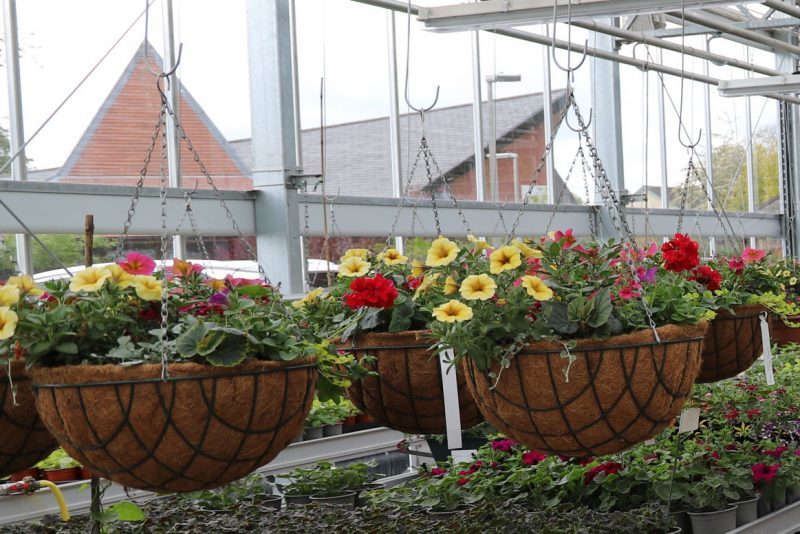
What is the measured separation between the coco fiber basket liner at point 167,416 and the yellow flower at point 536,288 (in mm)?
460

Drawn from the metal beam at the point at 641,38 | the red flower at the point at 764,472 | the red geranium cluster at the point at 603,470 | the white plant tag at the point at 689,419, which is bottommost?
the red flower at the point at 764,472

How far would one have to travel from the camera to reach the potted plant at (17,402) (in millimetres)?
1770

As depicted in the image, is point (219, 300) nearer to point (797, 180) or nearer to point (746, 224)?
point (746, 224)

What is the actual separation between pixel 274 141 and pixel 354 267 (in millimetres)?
3983

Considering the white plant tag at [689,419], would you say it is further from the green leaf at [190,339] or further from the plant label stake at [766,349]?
the green leaf at [190,339]

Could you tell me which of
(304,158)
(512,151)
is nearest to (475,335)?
(304,158)

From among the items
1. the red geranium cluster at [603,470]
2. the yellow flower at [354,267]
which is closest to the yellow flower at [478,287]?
the yellow flower at [354,267]

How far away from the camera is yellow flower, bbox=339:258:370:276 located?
2.45m

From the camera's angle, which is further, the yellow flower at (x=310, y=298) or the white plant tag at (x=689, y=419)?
the white plant tag at (x=689, y=419)

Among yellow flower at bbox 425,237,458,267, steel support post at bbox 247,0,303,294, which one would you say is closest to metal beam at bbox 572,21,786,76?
steel support post at bbox 247,0,303,294

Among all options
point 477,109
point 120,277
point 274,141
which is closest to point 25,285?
point 120,277

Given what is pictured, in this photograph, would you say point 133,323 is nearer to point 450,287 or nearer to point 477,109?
point 450,287

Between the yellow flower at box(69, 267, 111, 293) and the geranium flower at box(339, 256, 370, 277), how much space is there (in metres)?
0.76

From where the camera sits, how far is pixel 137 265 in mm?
1854
